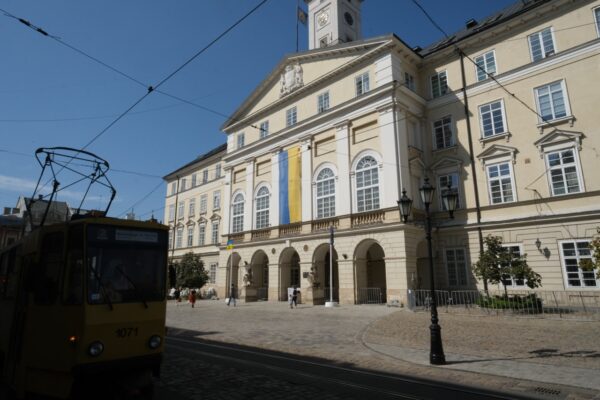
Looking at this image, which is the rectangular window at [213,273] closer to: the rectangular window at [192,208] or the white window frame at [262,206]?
the rectangular window at [192,208]

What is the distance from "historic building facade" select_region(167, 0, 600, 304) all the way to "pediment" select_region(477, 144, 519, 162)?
7 centimetres

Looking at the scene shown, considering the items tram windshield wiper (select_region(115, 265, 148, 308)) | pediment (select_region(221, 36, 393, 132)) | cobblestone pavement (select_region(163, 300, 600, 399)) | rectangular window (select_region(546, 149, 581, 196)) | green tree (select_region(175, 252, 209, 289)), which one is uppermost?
pediment (select_region(221, 36, 393, 132))

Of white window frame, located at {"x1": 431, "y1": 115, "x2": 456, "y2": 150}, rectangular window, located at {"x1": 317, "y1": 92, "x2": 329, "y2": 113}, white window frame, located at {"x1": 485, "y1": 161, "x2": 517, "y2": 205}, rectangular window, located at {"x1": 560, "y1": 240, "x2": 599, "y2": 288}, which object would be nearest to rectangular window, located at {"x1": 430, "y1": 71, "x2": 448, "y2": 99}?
white window frame, located at {"x1": 431, "y1": 115, "x2": 456, "y2": 150}

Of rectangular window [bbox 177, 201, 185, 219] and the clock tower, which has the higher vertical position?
the clock tower

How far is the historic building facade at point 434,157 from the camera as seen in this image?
20.6 metres

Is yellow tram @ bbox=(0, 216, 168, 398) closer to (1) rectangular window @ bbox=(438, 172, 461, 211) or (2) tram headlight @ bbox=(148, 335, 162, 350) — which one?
(2) tram headlight @ bbox=(148, 335, 162, 350)

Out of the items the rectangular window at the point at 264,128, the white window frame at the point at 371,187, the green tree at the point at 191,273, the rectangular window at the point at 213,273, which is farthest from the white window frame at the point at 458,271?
the rectangular window at the point at 213,273

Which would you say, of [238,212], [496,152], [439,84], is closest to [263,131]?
[238,212]

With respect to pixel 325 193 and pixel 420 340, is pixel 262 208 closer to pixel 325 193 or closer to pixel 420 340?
pixel 325 193

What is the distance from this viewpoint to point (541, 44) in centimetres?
2256

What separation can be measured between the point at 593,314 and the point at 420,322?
6.19 meters

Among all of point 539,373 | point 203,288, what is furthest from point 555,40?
point 203,288

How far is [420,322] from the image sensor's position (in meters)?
15.7

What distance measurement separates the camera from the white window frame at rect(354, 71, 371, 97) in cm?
2726
